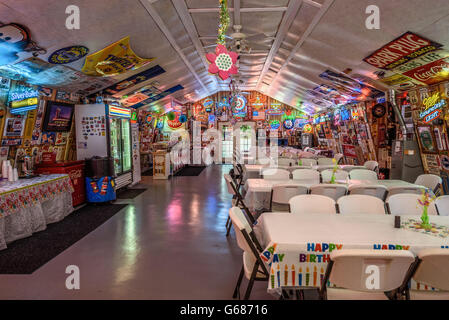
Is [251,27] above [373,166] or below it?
above

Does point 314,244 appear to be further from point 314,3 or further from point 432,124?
point 432,124

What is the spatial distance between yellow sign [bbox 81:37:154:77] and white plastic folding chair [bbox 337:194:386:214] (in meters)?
4.54

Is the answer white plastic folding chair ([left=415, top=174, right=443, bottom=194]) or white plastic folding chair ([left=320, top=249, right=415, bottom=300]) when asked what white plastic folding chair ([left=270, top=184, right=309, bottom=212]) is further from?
white plastic folding chair ([left=320, top=249, right=415, bottom=300])

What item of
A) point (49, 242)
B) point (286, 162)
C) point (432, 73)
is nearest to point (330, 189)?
point (432, 73)

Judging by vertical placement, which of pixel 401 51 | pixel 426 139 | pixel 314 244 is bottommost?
pixel 314 244

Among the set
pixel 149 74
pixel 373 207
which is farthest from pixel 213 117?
pixel 373 207

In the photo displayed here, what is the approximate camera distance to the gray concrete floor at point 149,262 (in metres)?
2.94

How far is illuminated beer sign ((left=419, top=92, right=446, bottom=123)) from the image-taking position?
5.36m

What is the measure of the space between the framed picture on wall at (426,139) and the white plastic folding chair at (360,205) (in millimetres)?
3629

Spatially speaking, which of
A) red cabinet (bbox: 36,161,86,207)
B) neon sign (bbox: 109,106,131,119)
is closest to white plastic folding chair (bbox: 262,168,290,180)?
red cabinet (bbox: 36,161,86,207)

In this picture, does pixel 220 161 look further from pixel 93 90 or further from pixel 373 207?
pixel 373 207

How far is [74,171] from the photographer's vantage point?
20.2 ft

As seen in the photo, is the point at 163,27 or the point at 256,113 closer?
the point at 163,27

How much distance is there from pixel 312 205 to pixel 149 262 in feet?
6.75
